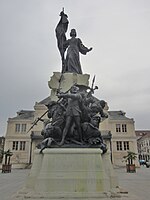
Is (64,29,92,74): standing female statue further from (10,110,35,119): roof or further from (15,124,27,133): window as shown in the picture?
(10,110,35,119): roof

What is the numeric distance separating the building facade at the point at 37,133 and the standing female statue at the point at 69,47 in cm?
2899

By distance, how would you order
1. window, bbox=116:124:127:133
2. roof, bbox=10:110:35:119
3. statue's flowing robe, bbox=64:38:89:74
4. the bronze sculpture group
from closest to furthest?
the bronze sculpture group → statue's flowing robe, bbox=64:38:89:74 → window, bbox=116:124:127:133 → roof, bbox=10:110:35:119

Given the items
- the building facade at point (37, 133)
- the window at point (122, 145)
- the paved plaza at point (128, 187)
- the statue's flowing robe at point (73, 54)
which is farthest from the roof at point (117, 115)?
the statue's flowing robe at point (73, 54)

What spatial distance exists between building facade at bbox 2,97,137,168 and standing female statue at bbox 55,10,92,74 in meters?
29.0

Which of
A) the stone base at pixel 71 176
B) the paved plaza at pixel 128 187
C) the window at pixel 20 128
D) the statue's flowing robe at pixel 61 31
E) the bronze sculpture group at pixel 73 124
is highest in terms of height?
the statue's flowing robe at pixel 61 31

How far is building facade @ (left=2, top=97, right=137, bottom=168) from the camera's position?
133ft

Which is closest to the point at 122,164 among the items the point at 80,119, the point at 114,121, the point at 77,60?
the point at 114,121

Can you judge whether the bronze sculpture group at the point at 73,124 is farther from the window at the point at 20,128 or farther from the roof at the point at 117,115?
the roof at the point at 117,115

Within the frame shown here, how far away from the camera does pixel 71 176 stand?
6359 mm

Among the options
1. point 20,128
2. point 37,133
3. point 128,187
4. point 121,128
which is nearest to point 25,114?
point 20,128

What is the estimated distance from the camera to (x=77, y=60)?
1188 cm

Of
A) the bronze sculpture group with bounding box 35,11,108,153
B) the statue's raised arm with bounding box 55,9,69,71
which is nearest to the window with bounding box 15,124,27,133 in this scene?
the statue's raised arm with bounding box 55,9,69,71

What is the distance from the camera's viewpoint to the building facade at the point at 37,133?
133 ft

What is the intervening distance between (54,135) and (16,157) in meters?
36.0
